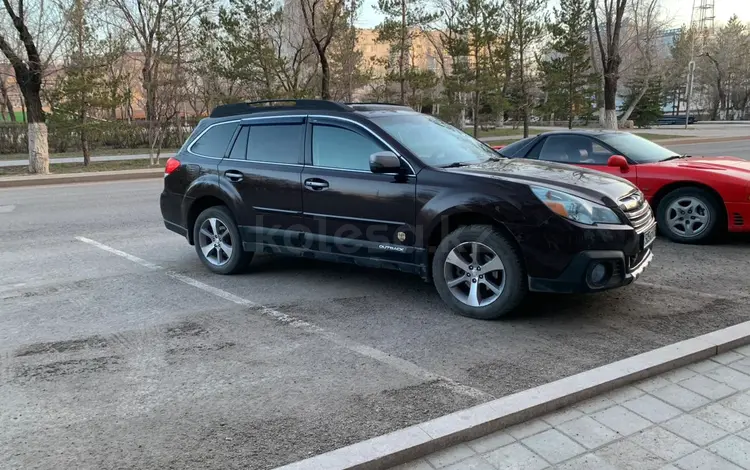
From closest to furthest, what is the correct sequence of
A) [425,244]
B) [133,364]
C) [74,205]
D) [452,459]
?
[452,459] < [133,364] < [425,244] < [74,205]

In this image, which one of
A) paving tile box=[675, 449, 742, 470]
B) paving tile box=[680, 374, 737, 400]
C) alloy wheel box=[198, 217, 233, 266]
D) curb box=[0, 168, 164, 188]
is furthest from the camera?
curb box=[0, 168, 164, 188]

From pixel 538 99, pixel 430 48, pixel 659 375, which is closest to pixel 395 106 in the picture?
pixel 659 375

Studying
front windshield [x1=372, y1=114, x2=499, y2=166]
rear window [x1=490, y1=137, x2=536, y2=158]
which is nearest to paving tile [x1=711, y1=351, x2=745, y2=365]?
front windshield [x1=372, y1=114, x2=499, y2=166]

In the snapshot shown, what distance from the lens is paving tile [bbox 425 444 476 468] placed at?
3020 mm

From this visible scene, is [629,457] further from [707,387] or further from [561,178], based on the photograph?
[561,178]

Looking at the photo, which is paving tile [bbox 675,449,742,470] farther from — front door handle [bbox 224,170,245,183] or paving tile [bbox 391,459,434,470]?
front door handle [bbox 224,170,245,183]

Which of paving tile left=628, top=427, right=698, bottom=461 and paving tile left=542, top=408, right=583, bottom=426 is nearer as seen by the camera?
paving tile left=628, top=427, right=698, bottom=461

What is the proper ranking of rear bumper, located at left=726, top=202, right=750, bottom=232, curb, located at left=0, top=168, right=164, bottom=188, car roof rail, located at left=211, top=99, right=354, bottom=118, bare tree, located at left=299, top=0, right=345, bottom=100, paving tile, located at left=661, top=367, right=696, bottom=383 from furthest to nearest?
bare tree, located at left=299, top=0, right=345, bottom=100
curb, located at left=0, top=168, right=164, bottom=188
rear bumper, located at left=726, top=202, right=750, bottom=232
car roof rail, located at left=211, top=99, right=354, bottom=118
paving tile, located at left=661, top=367, right=696, bottom=383

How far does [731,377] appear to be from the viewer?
3.88m

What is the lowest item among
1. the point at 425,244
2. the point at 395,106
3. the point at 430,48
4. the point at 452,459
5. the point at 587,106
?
the point at 452,459

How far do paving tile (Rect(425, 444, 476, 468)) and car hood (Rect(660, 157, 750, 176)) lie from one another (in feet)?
19.4

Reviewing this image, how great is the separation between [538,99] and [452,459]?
4225 cm

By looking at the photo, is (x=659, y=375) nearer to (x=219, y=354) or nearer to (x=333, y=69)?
(x=219, y=354)

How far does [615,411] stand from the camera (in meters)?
3.48
